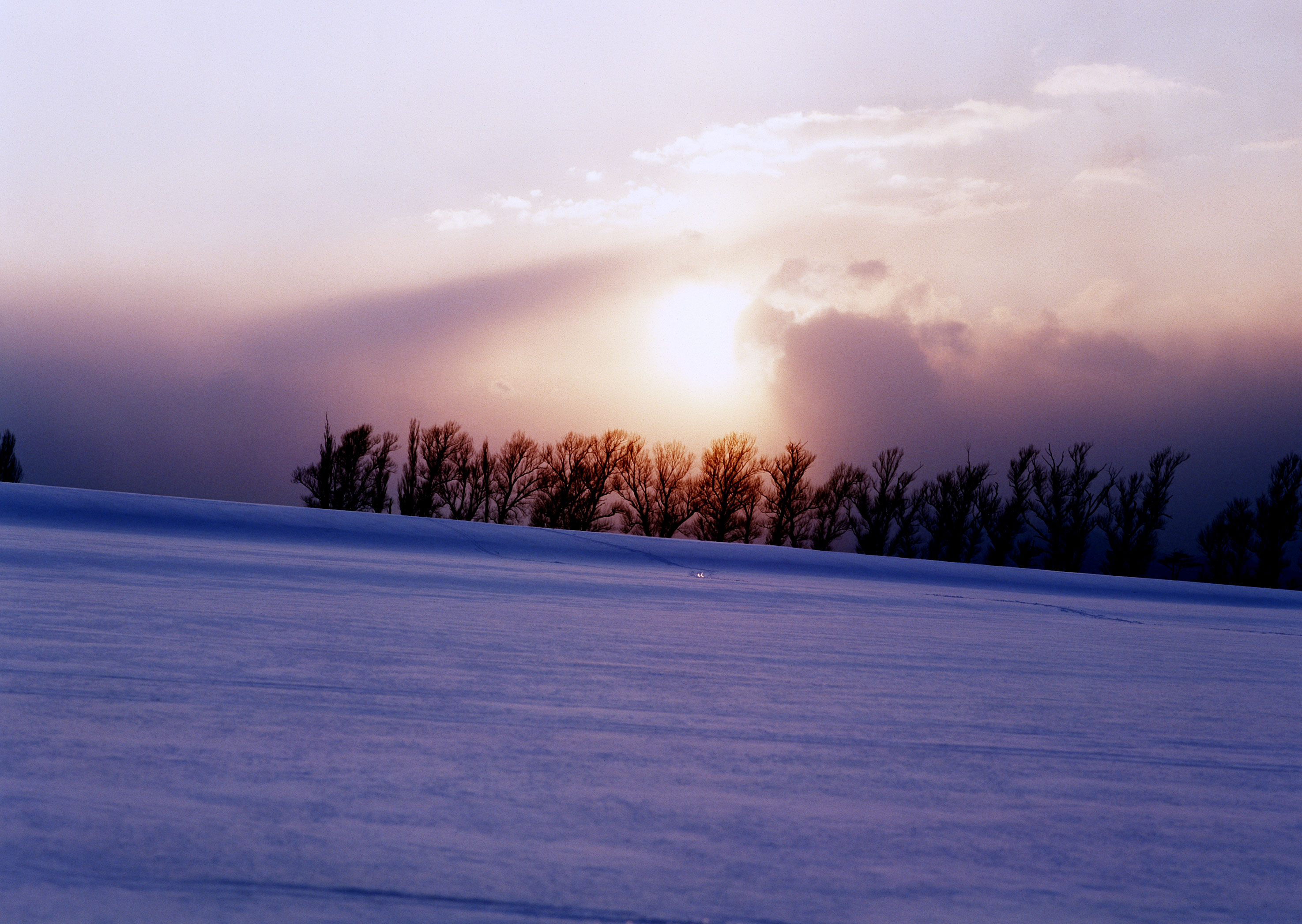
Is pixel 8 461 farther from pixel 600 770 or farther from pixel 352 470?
pixel 600 770

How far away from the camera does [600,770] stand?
1.09 m

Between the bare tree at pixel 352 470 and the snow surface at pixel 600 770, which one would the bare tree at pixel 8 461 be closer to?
the bare tree at pixel 352 470

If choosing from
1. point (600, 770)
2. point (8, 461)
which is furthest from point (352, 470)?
point (600, 770)

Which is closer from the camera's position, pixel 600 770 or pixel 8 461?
pixel 600 770

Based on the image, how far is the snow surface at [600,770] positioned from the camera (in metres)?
0.77

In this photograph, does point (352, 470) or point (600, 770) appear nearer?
point (600, 770)

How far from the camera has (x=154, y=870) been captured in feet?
2.46

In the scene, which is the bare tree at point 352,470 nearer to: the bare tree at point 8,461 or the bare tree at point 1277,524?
the bare tree at point 8,461

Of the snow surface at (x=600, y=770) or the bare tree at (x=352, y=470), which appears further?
the bare tree at (x=352, y=470)

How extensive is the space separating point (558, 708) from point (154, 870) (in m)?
0.71

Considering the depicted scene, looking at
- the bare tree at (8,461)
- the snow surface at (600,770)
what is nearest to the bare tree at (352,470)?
the bare tree at (8,461)

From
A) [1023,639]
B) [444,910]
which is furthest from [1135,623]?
[444,910]

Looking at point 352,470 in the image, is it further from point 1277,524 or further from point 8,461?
point 1277,524

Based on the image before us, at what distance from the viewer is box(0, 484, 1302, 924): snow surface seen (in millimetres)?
773
